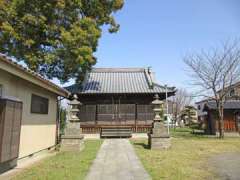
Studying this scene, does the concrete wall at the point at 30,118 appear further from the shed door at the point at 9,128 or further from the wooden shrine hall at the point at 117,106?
the wooden shrine hall at the point at 117,106

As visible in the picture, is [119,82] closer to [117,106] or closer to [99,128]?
[117,106]

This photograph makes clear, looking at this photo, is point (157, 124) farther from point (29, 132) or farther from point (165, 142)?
point (29, 132)

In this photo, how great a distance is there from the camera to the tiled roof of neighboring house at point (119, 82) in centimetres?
1827

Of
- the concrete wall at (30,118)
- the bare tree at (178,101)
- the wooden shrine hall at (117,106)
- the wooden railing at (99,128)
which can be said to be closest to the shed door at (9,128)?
the concrete wall at (30,118)

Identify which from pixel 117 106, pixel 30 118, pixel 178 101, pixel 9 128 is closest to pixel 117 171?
pixel 9 128

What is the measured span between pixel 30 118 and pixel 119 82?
1247 centimetres

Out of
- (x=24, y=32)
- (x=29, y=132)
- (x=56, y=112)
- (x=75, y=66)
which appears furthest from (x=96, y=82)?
(x=29, y=132)

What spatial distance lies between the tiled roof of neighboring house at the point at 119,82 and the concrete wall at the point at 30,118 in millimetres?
7237

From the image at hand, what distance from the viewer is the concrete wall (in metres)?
6.62

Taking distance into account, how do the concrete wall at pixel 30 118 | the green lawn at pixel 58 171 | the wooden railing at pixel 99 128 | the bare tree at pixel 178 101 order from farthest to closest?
1. the bare tree at pixel 178 101
2. the wooden railing at pixel 99 128
3. the concrete wall at pixel 30 118
4. the green lawn at pixel 58 171

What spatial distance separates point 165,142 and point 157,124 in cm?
89

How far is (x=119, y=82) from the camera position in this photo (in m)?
20.2

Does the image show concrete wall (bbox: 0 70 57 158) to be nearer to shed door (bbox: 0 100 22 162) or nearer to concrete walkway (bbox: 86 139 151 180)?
shed door (bbox: 0 100 22 162)

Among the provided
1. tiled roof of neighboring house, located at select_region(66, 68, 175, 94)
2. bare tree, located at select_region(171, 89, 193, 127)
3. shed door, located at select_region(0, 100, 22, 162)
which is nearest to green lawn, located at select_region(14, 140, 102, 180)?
shed door, located at select_region(0, 100, 22, 162)
